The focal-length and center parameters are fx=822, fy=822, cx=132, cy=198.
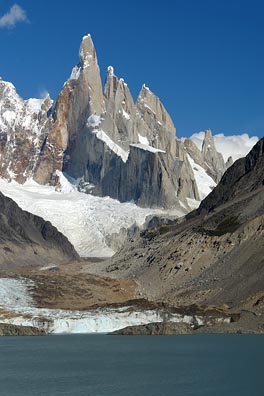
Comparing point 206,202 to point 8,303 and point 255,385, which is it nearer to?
point 8,303

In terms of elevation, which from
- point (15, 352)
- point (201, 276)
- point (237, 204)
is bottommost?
point (15, 352)

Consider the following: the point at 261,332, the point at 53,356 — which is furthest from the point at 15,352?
the point at 261,332

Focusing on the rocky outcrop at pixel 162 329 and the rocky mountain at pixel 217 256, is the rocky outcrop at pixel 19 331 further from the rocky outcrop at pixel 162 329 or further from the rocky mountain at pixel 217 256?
the rocky mountain at pixel 217 256

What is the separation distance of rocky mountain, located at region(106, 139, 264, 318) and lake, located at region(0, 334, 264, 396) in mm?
23039

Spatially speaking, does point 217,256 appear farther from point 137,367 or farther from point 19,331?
point 137,367

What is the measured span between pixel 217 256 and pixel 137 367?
7870 cm

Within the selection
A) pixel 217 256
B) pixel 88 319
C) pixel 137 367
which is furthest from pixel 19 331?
pixel 137 367

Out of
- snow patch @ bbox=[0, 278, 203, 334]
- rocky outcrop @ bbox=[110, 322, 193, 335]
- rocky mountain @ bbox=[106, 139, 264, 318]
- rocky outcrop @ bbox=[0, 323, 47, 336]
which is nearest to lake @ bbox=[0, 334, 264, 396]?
rocky outcrop @ bbox=[110, 322, 193, 335]

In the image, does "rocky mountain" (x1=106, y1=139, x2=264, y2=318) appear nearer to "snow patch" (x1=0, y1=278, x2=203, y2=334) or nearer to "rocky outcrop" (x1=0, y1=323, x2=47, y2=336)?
"snow patch" (x1=0, y1=278, x2=203, y2=334)

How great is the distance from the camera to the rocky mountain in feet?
398

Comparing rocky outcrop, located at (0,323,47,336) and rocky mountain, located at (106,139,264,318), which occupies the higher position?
rocky mountain, located at (106,139,264,318)

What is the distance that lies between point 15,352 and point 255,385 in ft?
111

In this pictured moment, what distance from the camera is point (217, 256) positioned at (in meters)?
144

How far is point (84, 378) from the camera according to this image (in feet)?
202
